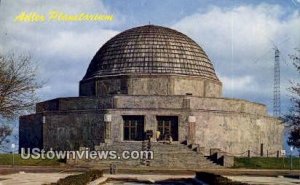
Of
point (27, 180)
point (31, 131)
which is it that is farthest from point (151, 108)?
point (27, 180)

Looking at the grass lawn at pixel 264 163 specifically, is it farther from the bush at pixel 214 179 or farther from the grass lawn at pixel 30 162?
the bush at pixel 214 179

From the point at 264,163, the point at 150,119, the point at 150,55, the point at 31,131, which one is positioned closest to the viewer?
the point at 264,163

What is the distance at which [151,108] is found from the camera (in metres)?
44.4

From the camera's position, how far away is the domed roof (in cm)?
5097

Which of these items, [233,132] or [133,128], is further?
[233,132]

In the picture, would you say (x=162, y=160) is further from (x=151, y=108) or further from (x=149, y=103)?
(x=149, y=103)

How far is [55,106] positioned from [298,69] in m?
30.0

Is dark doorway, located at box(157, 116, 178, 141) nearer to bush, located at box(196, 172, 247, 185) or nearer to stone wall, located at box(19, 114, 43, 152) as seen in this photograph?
stone wall, located at box(19, 114, 43, 152)

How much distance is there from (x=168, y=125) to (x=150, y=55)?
31.5 feet

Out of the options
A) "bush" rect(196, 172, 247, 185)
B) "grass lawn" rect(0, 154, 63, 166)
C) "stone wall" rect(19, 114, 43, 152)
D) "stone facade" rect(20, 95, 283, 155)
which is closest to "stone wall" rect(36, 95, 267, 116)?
"stone facade" rect(20, 95, 283, 155)

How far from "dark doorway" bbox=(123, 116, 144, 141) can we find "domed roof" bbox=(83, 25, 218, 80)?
6963 mm

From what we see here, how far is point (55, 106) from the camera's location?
48.3 meters

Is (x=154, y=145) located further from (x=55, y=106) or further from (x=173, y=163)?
(x=55, y=106)

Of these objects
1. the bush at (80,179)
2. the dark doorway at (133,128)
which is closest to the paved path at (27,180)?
the bush at (80,179)
